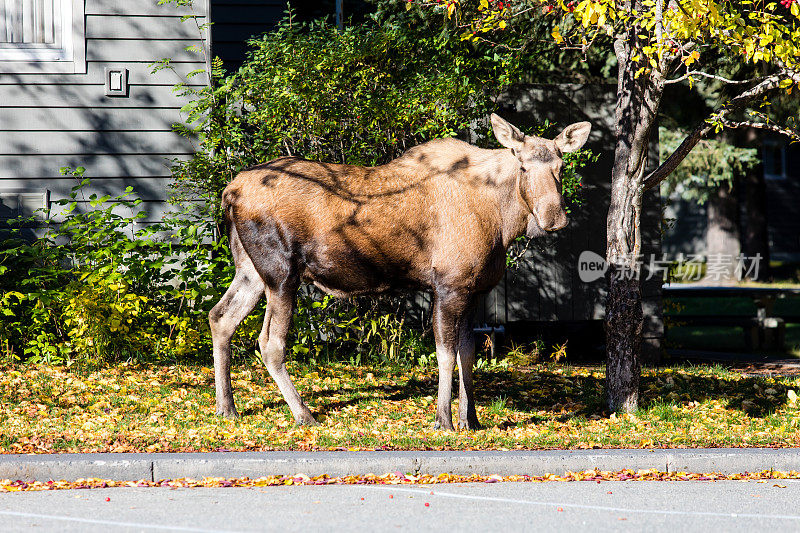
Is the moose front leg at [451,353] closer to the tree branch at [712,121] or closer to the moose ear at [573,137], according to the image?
the moose ear at [573,137]

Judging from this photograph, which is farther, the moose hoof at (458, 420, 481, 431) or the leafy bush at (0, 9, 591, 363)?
the leafy bush at (0, 9, 591, 363)

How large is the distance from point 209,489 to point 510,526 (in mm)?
2050

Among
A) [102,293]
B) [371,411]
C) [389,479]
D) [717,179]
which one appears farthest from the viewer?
[717,179]

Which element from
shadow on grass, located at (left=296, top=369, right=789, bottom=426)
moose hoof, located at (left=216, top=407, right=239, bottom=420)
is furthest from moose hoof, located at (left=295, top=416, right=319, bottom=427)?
moose hoof, located at (left=216, top=407, right=239, bottom=420)

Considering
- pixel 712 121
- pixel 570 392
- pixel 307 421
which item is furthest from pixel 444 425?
pixel 712 121

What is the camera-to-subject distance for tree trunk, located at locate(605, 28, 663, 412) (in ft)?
26.1

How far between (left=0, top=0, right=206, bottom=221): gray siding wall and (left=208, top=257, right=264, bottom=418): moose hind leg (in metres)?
3.50

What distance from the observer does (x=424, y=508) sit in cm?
541

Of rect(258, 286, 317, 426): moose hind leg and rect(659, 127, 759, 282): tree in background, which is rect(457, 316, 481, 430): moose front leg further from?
rect(659, 127, 759, 282): tree in background

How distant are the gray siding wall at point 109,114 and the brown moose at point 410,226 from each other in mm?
3840

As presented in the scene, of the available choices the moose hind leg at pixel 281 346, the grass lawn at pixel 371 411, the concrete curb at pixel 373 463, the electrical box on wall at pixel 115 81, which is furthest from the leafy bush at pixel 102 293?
the concrete curb at pixel 373 463

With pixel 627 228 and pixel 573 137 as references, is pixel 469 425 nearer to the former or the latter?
pixel 627 228

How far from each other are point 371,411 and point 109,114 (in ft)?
17.1

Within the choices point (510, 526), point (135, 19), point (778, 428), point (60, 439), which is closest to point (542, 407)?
point (778, 428)
